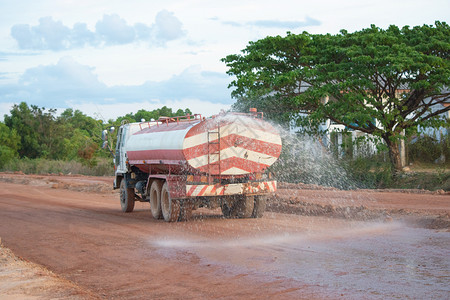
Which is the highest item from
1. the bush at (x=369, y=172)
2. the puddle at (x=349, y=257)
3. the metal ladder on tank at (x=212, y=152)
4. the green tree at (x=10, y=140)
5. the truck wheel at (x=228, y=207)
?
the green tree at (x=10, y=140)

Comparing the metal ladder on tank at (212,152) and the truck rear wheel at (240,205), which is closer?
the metal ladder on tank at (212,152)

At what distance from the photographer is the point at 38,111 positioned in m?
64.3

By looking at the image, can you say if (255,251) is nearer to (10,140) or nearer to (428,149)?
(428,149)

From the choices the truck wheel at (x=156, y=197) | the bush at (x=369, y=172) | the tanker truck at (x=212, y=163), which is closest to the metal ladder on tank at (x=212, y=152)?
the tanker truck at (x=212, y=163)

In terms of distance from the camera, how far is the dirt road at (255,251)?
788 centimetres

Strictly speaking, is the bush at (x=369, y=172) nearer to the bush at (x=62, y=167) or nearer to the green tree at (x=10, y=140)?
the bush at (x=62, y=167)

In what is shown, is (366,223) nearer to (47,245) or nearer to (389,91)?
(47,245)

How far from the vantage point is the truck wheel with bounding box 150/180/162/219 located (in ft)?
53.3

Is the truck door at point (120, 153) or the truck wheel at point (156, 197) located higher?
the truck door at point (120, 153)

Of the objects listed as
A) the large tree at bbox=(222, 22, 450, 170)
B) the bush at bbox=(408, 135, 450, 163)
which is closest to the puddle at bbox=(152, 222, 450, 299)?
the large tree at bbox=(222, 22, 450, 170)

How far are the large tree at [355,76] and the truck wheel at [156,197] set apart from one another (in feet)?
31.7

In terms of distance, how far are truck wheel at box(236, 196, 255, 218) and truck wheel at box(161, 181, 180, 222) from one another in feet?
5.71

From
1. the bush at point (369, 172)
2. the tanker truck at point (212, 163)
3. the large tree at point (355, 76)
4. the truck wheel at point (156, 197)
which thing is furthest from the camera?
the bush at point (369, 172)

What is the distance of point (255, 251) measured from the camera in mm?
10586
